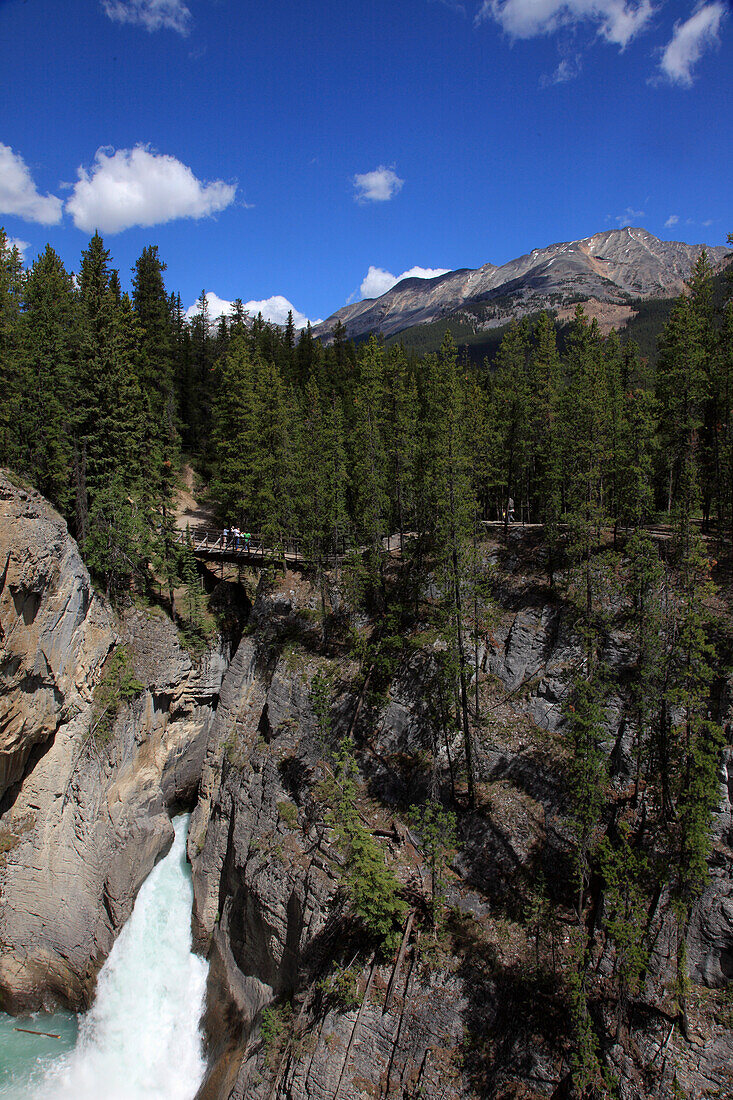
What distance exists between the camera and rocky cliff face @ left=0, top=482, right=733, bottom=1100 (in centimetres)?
1523

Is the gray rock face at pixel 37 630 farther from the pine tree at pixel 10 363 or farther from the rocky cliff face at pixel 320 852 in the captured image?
the pine tree at pixel 10 363

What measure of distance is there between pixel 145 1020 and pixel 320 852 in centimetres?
1156

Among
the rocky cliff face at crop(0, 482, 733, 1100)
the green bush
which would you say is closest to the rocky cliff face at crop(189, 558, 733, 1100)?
the rocky cliff face at crop(0, 482, 733, 1100)

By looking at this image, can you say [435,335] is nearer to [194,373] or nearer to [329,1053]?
[194,373]

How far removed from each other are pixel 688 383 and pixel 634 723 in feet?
54.1

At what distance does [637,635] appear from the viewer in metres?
18.1

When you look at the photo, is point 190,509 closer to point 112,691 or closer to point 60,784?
point 112,691

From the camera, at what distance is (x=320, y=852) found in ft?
70.1

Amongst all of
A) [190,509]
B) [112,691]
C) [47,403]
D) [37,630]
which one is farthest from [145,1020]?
[190,509]

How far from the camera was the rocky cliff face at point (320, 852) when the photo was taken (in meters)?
15.2

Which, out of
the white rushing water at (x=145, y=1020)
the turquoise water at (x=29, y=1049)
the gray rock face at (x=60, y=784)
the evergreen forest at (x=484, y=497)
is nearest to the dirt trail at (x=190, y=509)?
the evergreen forest at (x=484, y=497)

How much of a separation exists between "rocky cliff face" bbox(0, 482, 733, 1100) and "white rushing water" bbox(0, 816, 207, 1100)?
0.98 meters

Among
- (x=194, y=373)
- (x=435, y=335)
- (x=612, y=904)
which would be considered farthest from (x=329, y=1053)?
(x=435, y=335)

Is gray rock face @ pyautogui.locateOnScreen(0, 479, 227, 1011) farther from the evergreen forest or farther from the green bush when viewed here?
the evergreen forest
